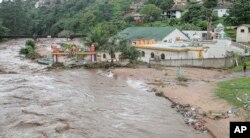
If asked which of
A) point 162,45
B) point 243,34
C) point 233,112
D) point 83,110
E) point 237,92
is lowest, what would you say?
point 83,110

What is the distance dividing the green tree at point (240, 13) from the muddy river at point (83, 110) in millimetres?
34416

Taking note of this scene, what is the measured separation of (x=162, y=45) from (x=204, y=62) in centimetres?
626

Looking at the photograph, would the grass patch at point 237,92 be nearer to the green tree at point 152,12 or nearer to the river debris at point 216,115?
the river debris at point 216,115

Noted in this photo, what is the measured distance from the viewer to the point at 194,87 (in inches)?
1286

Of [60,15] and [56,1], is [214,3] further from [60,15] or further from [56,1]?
[56,1]

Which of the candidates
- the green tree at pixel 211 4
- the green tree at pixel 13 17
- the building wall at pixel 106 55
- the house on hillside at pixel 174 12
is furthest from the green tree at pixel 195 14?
the green tree at pixel 13 17

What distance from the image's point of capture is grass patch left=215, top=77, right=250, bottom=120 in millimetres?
24434

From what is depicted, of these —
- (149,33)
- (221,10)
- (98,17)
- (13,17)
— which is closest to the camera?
(149,33)

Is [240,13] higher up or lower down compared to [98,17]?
lower down

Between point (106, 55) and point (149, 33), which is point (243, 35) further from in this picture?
point (106, 55)

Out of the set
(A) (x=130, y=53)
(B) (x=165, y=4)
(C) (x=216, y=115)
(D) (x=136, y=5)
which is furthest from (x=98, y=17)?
(C) (x=216, y=115)

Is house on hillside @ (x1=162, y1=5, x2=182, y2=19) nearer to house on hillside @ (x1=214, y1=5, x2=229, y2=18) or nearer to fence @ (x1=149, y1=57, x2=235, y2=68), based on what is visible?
house on hillside @ (x1=214, y1=5, x2=229, y2=18)

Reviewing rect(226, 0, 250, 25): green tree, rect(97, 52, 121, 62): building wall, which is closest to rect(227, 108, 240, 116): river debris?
rect(97, 52, 121, 62): building wall

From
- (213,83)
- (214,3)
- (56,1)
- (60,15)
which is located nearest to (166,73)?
(213,83)
